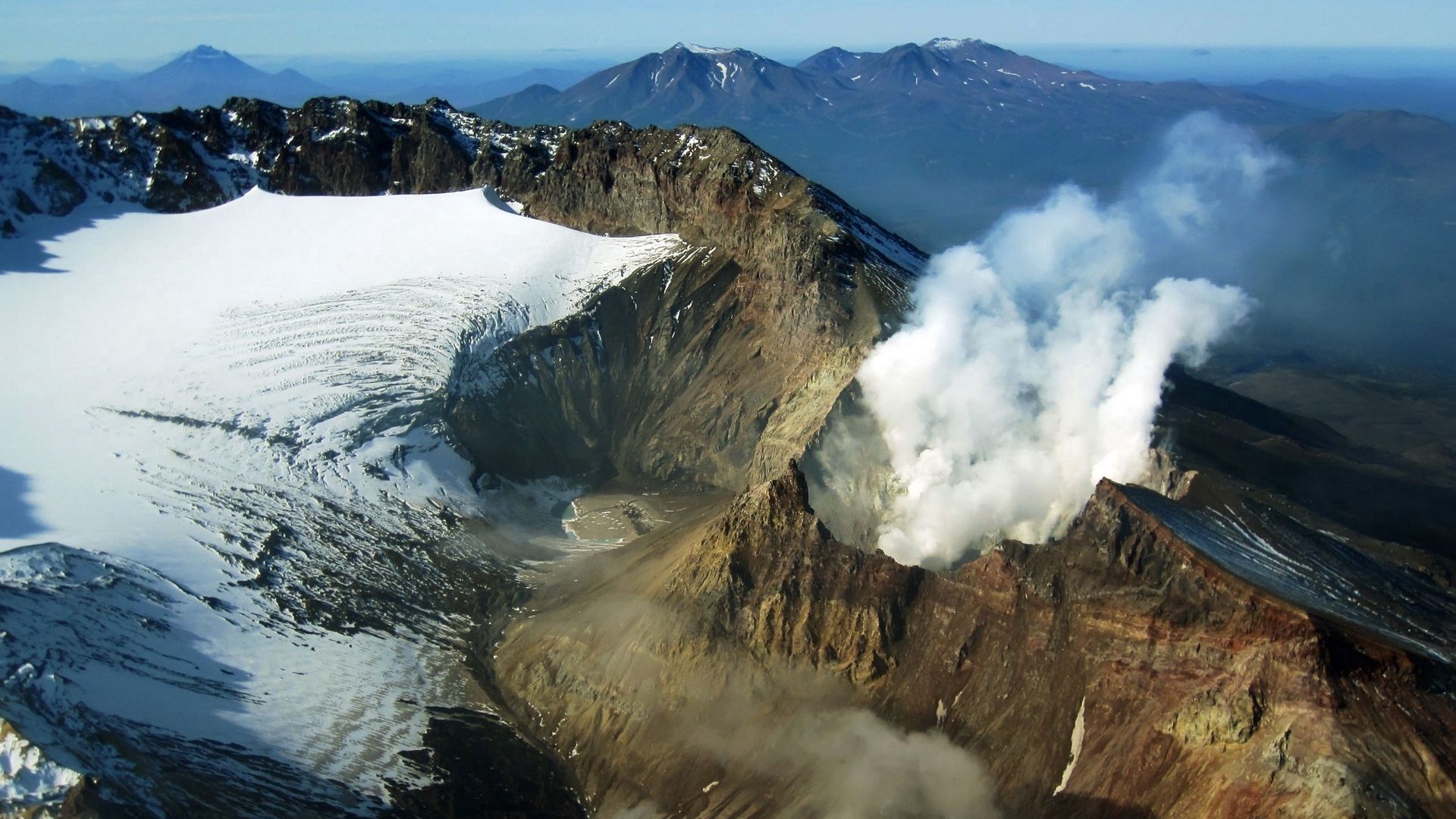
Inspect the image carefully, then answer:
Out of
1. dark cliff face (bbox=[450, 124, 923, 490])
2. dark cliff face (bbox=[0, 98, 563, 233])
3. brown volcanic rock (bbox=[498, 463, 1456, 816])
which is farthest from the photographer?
dark cliff face (bbox=[0, 98, 563, 233])

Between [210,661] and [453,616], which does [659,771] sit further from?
[210,661]

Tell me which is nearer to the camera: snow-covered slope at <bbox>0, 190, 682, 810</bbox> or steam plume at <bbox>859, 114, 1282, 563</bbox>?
snow-covered slope at <bbox>0, 190, 682, 810</bbox>

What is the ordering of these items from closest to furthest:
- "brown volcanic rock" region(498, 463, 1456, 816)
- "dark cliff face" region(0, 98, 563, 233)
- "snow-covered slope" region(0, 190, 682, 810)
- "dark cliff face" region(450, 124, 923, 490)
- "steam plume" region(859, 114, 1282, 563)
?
"brown volcanic rock" region(498, 463, 1456, 816) < "snow-covered slope" region(0, 190, 682, 810) < "steam plume" region(859, 114, 1282, 563) < "dark cliff face" region(450, 124, 923, 490) < "dark cliff face" region(0, 98, 563, 233)

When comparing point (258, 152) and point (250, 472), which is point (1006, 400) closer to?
point (250, 472)

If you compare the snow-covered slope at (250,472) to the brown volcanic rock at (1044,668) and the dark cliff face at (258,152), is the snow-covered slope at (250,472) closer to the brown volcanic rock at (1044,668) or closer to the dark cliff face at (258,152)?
the dark cliff face at (258,152)

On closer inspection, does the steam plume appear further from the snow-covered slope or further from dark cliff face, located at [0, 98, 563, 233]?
dark cliff face, located at [0, 98, 563, 233]

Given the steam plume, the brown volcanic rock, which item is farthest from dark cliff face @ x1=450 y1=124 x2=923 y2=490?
the brown volcanic rock
